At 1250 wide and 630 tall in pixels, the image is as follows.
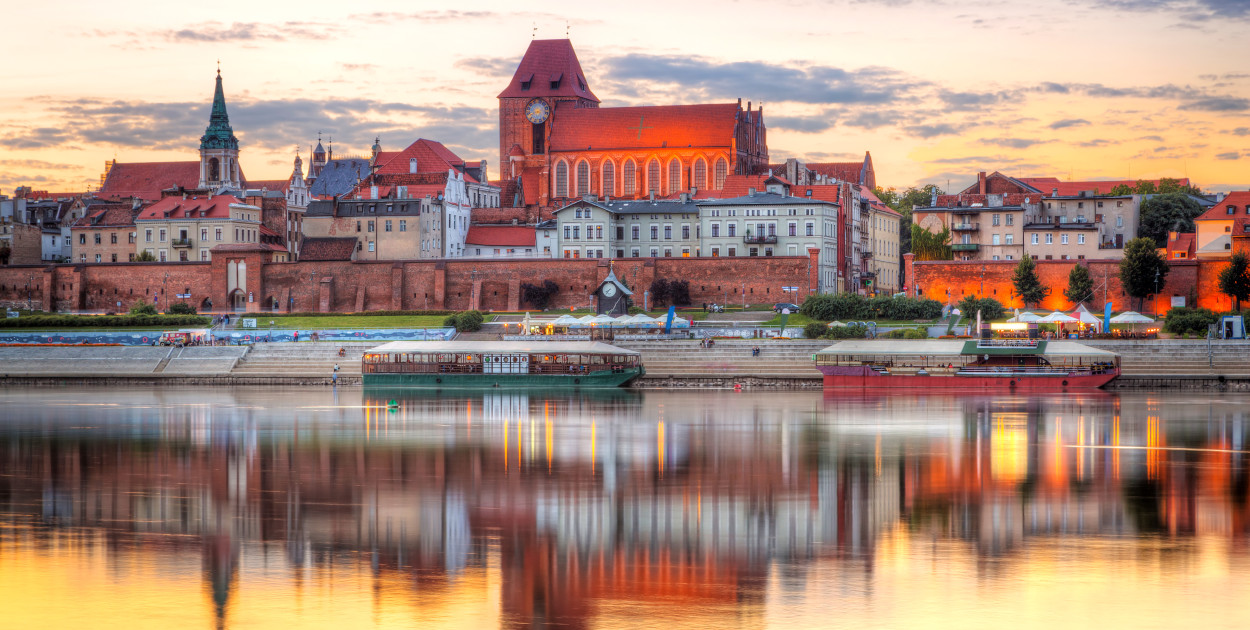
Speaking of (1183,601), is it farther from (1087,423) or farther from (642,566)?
(1087,423)

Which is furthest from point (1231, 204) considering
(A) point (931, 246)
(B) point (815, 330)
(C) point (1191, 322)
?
(B) point (815, 330)

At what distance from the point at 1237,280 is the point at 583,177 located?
50195 mm

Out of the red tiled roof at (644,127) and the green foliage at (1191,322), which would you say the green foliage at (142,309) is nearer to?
the red tiled roof at (644,127)

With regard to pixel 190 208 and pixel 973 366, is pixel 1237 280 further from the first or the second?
pixel 190 208

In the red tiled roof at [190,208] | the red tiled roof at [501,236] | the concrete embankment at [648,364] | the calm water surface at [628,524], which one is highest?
the red tiled roof at [190,208]

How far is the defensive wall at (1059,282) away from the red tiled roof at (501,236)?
26141mm

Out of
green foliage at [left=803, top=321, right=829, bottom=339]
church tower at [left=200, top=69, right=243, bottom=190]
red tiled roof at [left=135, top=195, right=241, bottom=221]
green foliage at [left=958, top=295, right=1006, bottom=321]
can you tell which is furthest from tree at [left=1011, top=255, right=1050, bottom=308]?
church tower at [left=200, top=69, right=243, bottom=190]

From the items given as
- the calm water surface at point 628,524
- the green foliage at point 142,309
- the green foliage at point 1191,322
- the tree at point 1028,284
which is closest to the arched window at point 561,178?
the green foliage at point 142,309

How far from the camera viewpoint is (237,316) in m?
73.9

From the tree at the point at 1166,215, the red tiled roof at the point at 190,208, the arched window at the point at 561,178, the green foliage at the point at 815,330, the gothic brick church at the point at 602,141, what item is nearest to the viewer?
the green foliage at the point at 815,330

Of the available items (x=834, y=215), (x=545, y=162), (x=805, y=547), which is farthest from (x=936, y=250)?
(x=805, y=547)

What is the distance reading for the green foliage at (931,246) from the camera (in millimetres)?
84625

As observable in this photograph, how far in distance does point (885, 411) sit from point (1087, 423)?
6335 millimetres

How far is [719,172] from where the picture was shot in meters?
99.6
